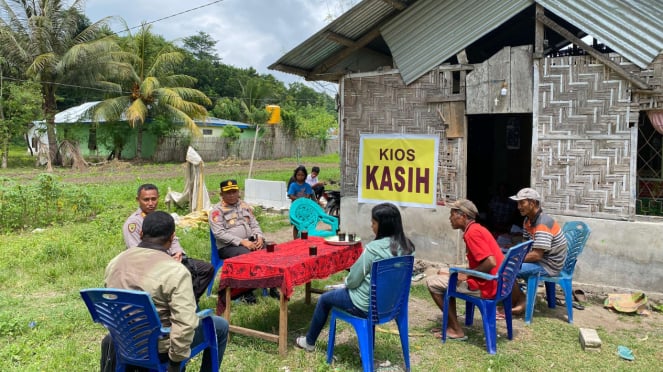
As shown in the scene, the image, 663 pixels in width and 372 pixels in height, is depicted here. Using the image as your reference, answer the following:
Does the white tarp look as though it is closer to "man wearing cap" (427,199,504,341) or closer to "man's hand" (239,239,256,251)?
"man's hand" (239,239,256,251)

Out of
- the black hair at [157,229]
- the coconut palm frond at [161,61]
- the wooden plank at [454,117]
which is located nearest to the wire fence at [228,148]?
the coconut palm frond at [161,61]

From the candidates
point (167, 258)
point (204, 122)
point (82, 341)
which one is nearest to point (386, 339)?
point (167, 258)

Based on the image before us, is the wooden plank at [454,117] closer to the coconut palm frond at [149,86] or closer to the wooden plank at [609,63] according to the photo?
the wooden plank at [609,63]

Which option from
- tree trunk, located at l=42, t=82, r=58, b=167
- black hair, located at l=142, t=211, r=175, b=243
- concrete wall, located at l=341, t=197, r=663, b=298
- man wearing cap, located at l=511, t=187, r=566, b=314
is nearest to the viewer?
black hair, located at l=142, t=211, r=175, b=243

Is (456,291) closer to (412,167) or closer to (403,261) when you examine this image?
(403,261)

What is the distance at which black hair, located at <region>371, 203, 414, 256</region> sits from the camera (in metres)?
3.80

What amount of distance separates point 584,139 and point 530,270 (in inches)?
83.0

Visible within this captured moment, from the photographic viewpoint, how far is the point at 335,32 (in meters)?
7.35

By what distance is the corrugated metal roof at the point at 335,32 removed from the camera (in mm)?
7029

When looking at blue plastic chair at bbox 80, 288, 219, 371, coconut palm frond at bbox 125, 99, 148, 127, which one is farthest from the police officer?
coconut palm frond at bbox 125, 99, 148, 127

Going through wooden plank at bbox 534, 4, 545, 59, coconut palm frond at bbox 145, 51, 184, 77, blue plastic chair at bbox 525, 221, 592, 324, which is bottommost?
blue plastic chair at bbox 525, 221, 592, 324

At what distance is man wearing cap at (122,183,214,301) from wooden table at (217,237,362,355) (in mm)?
364

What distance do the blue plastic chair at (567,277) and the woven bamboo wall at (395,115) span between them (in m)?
1.68

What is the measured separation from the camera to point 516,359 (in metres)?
4.23
